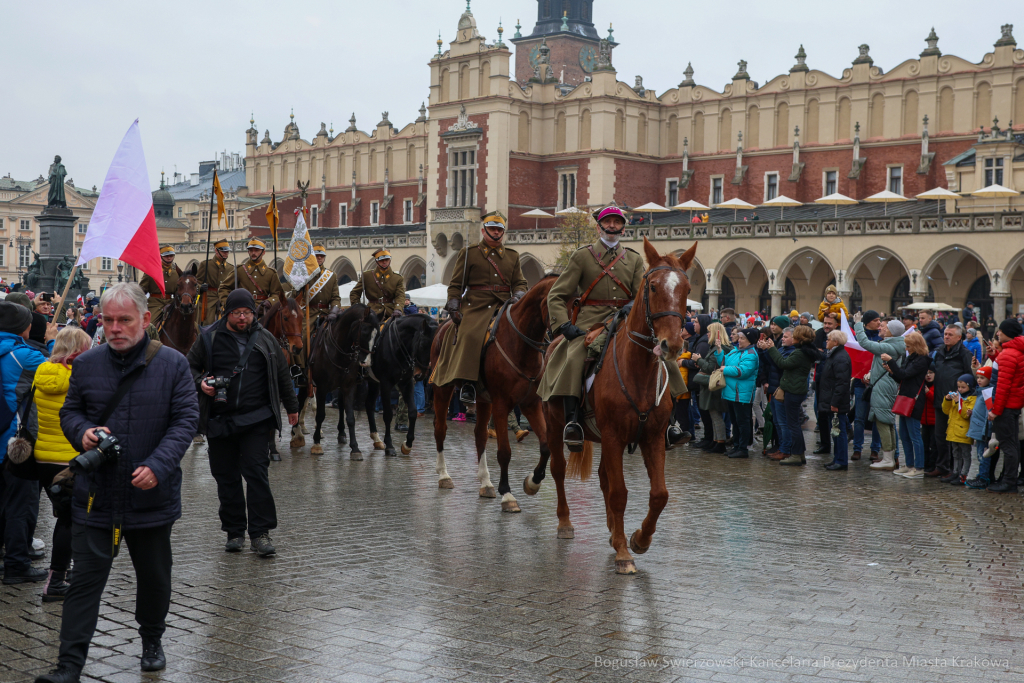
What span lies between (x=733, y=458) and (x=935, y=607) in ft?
25.2

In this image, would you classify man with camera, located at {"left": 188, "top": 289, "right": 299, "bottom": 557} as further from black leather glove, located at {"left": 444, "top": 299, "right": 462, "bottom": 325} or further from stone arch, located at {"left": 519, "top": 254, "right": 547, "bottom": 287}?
stone arch, located at {"left": 519, "top": 254, "right": 547, "bottom": 287}

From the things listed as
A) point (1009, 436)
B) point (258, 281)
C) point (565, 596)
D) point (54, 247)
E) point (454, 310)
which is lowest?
point (565, 596)

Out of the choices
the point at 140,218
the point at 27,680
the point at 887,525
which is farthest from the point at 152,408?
the point at 887,525

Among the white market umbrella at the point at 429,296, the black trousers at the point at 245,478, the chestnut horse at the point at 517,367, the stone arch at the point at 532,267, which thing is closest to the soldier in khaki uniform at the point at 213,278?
the chestnut horse at the point at 517,367

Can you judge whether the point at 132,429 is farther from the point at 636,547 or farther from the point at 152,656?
the point at 636,547

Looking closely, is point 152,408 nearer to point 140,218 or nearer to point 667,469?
point 140,218

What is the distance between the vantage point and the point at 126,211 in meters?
7.30

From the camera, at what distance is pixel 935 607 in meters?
6.39

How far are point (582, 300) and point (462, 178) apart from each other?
152 ft

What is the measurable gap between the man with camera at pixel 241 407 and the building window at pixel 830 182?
43.6 metres

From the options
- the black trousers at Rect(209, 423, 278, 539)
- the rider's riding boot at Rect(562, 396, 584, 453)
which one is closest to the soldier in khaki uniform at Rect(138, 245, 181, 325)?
the black trousers at Rect(209, 423, 278, 539)

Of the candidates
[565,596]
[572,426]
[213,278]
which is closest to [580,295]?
[572,426]

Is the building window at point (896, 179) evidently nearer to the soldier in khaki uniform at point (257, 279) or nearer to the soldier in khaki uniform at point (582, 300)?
the soldier in khaki uniform at point (257, 279)

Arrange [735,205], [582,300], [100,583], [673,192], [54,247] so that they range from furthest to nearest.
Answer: [673,192] → [735,205] → [54,247] → [582,300] → [100,583]
